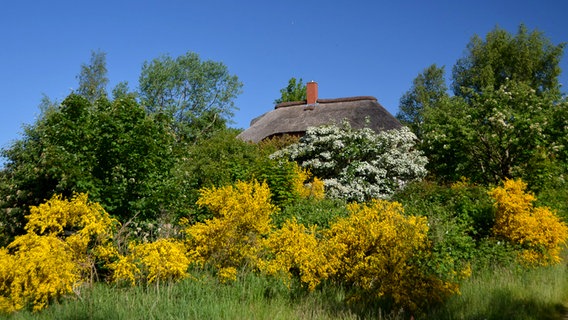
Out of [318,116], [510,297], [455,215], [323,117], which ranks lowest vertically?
[510,297]

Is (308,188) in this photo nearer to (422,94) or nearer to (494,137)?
(494,137)

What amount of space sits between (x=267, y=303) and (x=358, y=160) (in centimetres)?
1105

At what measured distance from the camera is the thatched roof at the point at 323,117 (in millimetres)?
24844

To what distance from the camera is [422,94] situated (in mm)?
39719

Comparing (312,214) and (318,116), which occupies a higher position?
(318,116)

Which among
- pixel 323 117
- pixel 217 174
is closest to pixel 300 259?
pixel 217 174

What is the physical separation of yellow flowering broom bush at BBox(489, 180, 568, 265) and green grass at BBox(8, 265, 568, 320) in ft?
5.34

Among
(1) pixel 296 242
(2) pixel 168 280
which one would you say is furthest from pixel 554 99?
(2) pixel 168 280

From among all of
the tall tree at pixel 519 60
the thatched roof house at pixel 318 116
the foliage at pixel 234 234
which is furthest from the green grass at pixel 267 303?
the tall tree at pixel 519 60

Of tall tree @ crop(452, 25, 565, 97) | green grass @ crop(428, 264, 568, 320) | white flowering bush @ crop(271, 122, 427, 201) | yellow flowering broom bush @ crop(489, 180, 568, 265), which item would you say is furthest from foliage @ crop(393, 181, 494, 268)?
tall tree @ crop(452, 25, 565, 97)

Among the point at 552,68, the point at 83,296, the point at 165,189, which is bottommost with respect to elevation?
the point at 83,296

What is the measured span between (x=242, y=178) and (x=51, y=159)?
6.28 m

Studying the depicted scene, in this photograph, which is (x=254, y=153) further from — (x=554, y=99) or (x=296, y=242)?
(x=554, y=99)

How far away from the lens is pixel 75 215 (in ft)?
27.1
